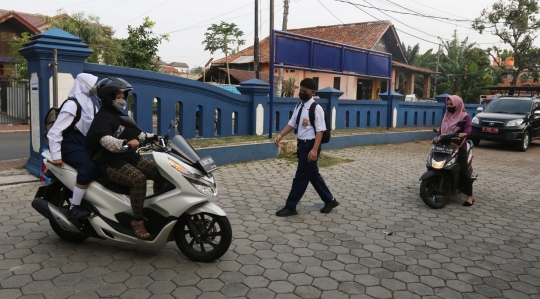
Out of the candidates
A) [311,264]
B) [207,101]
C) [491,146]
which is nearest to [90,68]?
[207,101]

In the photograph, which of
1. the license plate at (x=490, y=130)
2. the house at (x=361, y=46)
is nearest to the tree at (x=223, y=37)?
the house at (x=361, y=46)

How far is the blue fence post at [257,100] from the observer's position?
9853mm

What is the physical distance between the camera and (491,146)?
1377 centimetres

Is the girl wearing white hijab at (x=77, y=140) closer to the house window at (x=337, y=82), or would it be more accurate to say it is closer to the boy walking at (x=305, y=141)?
the boy walking at (x=305, y=141)

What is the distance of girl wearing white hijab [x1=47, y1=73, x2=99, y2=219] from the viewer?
11.6 feet

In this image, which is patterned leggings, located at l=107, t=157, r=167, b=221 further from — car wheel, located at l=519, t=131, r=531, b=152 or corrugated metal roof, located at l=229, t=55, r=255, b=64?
corrugated metal roof, located at l=229, t=55, r=255, b=64

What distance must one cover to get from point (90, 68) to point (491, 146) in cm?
1209

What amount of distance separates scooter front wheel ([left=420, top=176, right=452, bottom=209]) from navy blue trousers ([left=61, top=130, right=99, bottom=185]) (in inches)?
157

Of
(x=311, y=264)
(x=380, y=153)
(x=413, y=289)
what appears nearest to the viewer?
(x=413, y=289)

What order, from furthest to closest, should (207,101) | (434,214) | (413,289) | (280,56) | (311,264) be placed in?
(280,56) → (207,101) → (434,214) → (311,264) → (413,289)

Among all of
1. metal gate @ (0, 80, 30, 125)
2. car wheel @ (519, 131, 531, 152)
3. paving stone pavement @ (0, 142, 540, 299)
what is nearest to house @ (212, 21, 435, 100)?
metal gate @ (0, 80, 30, 125)

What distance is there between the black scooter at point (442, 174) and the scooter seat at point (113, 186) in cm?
373

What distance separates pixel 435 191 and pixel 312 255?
2.58 m

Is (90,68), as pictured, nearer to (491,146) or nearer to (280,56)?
(280,56)
